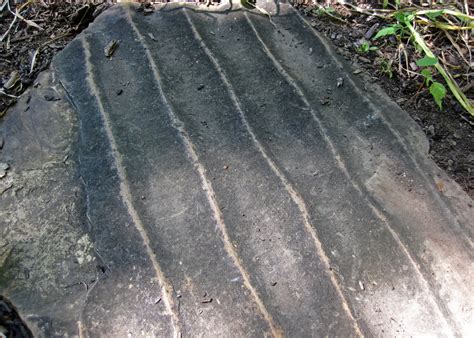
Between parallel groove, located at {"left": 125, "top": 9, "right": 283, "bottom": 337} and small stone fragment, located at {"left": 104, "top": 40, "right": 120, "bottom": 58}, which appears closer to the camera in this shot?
parallel groove, located at {"left": 125, "top": 9, "right": 283, "bottom": 337}

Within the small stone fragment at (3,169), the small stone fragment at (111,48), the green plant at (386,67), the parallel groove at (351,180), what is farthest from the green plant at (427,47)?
the small stone fragment at (3,169)

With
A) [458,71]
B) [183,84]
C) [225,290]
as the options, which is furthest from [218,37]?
[225,290]

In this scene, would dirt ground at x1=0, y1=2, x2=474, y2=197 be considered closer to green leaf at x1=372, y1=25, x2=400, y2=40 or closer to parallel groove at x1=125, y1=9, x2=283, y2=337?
green leaf at x1=372, y1=25, x2=400, y2=40

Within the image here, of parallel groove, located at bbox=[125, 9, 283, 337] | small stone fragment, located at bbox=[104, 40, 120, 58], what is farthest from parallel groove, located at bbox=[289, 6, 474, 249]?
small stone fragment, located at bbox=[104, 40, 120, 58]

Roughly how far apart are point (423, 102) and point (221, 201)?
0.88 metres

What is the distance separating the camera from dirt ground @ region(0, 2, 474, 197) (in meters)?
1.59

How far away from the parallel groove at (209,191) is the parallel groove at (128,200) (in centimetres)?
20

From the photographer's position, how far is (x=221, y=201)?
4.63ft

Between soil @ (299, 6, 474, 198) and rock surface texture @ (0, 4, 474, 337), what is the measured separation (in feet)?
0.19

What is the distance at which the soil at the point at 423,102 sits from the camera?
5.10 feet

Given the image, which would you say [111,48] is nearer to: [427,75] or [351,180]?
[351,180]

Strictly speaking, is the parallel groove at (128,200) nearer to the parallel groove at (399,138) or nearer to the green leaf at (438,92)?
the parallel groove at (399,138)

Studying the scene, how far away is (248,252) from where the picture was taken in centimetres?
131

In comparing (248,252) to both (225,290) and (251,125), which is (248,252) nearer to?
(225,290)
